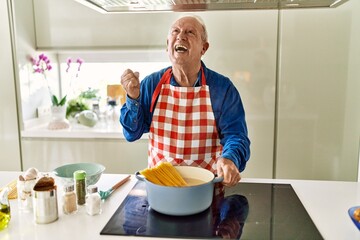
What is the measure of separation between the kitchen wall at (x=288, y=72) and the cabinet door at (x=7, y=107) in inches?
18.9

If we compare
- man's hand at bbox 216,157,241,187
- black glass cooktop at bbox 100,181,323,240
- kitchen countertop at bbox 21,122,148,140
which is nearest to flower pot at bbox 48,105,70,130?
kitchen countertop at bbox 21,122,148,140

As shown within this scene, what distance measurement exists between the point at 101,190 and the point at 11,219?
0.94ft

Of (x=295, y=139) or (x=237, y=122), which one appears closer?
(x=237, y=122)

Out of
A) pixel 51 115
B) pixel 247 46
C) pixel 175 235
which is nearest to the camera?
pixel 175 235

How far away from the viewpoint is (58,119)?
7.36 feet

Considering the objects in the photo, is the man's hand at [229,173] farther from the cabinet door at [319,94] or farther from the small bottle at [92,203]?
the cabinet door at [319,94]

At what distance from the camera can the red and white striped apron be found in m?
1.34

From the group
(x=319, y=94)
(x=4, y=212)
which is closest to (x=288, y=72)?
(x=319, y=94)

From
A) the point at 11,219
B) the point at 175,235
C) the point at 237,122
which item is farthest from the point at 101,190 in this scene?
the point at 237,122

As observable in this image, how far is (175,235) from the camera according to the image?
0.86 meters

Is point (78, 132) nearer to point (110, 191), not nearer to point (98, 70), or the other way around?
→ point (98, 70)

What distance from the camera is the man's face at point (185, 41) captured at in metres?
1.28

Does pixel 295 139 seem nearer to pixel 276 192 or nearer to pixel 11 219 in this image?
pixel 276 192

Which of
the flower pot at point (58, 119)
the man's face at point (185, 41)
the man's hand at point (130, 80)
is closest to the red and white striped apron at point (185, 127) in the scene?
the man's face at point (185, 41)
